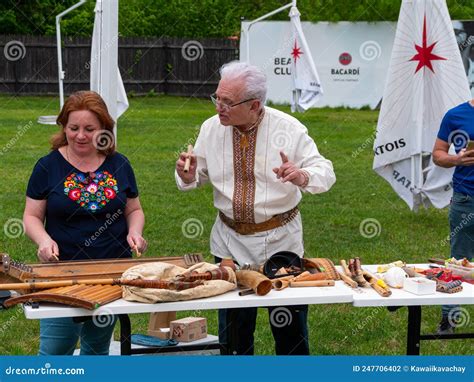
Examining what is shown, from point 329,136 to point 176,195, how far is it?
6.47 m

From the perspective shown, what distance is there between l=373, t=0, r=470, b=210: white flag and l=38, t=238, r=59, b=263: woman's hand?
4.79 meters

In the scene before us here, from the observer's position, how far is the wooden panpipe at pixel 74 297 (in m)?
3.72

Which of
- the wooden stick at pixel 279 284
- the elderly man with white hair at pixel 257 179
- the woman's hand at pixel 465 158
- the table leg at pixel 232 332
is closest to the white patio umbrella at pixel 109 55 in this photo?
the elderly man with white hair at pixel 257 179

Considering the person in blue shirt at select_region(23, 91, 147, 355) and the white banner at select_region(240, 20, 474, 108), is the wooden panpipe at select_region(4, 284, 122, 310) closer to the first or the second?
the person in blue shirt at select_region(23, 91, 147, 355)

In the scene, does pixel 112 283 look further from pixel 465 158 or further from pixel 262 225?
pixel 465 158

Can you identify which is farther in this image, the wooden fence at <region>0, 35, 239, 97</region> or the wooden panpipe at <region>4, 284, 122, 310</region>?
the wooden fence at <region>0, 35, 239, 97</region>

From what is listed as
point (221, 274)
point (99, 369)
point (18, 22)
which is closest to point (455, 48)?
point (221, 274)

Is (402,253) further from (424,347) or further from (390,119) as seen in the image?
(424,347)

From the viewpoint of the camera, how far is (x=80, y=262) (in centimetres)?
419

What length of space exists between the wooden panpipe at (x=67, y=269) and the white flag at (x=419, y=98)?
453cm

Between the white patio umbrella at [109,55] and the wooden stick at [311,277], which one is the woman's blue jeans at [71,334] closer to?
the wooden stick at [311,277]

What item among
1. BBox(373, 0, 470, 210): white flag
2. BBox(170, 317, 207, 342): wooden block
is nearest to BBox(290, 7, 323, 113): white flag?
BBox(373, 0, 470, 210): white flag

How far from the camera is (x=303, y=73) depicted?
696 inches

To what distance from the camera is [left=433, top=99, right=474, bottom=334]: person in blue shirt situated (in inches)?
220
